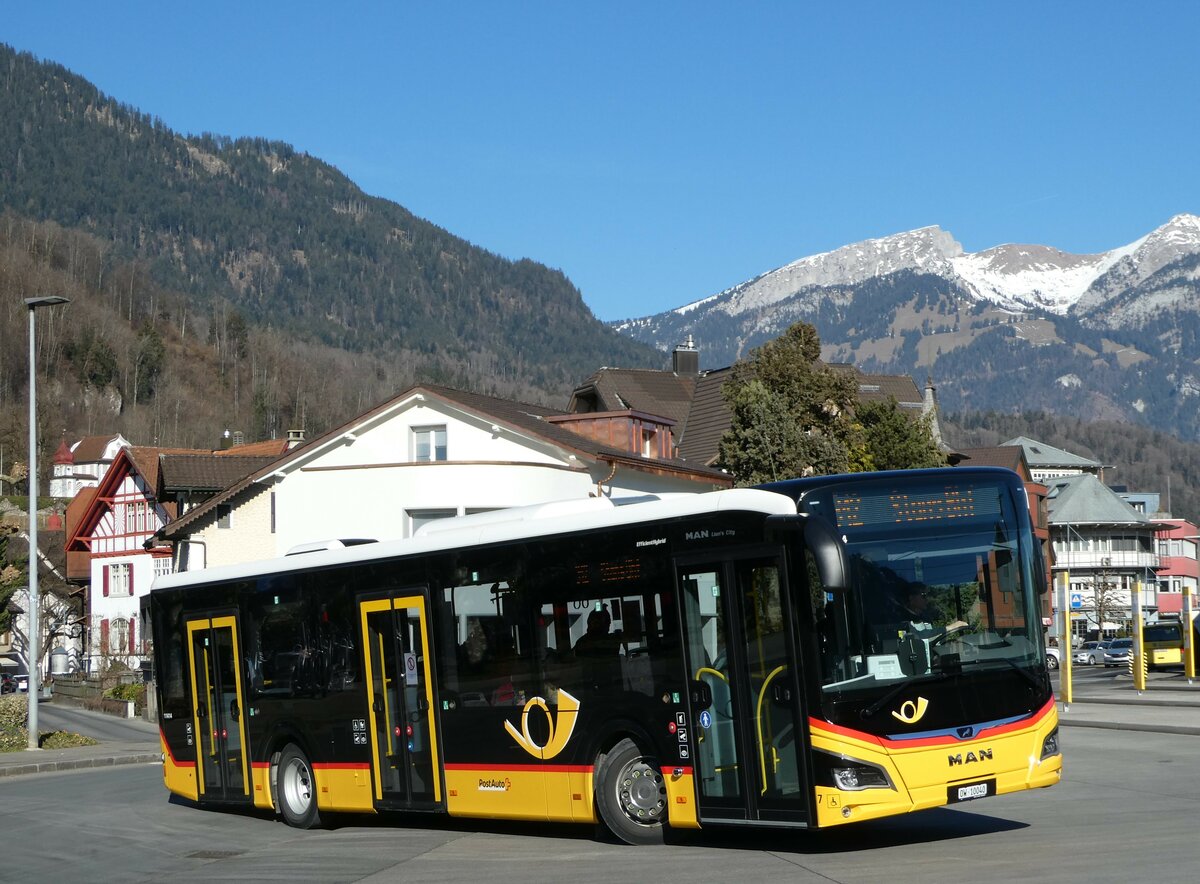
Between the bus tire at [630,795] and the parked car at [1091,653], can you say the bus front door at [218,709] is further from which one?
the parked car at [1091,653]

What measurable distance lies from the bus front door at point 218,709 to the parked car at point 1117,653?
57086 mm

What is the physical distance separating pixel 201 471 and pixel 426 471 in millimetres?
19953

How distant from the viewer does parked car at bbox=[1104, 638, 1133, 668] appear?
69681 millimetres

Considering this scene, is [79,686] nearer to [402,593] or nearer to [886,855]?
[402,593]

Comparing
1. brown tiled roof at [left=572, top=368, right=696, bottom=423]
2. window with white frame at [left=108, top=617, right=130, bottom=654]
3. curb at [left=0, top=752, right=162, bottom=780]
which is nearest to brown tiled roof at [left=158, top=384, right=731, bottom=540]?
brown tiled roof at [left=572, top=368, right=696, bottom=423]

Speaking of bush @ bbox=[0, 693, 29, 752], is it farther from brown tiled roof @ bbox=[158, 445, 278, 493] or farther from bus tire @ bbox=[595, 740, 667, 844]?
bus tire @ bbox=[595, 740, 667, 844]

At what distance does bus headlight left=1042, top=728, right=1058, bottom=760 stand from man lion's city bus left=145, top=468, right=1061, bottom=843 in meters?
0.03

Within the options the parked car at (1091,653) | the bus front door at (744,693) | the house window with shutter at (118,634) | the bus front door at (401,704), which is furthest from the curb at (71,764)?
the parked car at (1091,653)

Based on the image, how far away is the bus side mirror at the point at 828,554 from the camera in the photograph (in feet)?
37.7

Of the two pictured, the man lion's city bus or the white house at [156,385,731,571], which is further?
the white house at [156,385,731,571]

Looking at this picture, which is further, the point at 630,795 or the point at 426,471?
the point at 426,471

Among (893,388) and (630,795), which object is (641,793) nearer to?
(630,795)

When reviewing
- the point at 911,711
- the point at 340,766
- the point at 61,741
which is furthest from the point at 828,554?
the point at 61,741

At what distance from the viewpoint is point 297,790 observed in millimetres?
18141
